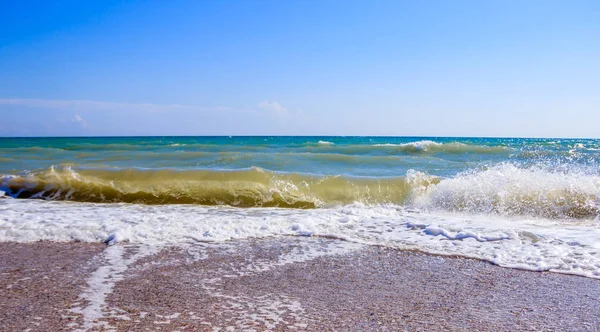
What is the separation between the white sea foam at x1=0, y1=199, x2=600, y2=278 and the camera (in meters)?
4.61

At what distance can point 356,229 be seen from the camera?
5.77 meters

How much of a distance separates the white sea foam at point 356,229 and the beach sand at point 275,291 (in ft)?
1.33

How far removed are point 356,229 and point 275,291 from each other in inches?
101

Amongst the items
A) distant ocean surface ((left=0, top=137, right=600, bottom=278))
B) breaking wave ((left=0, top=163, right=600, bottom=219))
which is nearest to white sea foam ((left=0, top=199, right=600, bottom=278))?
distant ocean surface ((left=0, top=137, right=600, bottom=278))

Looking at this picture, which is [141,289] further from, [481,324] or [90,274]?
[481,324]

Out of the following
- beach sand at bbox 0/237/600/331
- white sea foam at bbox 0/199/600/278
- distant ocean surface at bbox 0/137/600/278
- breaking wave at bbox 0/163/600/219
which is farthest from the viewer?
breaking wave at bbox 0/163/600/219

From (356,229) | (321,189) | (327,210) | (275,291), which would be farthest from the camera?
(321,189)

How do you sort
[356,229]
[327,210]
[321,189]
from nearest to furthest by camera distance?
→ [356,229] → [327,210] → [321,189]

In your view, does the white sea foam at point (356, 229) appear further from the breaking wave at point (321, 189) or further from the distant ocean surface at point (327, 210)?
the breaking wave at point (321, 189)

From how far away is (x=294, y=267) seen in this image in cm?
408

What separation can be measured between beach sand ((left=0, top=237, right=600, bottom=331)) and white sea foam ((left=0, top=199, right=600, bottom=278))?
41 cm

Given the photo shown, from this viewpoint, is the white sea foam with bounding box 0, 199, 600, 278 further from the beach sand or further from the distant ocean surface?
the beach sand

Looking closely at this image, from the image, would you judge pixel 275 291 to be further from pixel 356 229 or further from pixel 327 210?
pixel 327 210

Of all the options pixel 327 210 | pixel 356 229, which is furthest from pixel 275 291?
pixel 327 210
